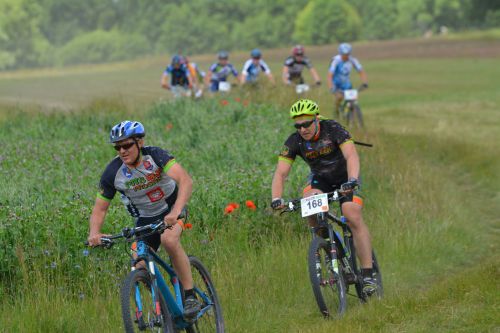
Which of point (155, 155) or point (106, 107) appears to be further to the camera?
point (106, 107)

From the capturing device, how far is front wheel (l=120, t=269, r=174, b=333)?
6836 mm

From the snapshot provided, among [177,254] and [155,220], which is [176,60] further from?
[177,254]

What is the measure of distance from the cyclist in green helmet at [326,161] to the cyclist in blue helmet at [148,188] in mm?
1527

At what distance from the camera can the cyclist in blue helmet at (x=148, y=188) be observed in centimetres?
734

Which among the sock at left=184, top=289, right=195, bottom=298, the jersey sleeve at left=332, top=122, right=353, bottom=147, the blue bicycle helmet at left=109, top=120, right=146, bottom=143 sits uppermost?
the blue bicycle helmet at left=109, top=120, right=146, bottom=143

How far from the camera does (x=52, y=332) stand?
325 inches

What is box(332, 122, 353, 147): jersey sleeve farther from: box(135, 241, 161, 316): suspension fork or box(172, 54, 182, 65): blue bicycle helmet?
box(172, 54, 182, 65): blue bicycle helmet

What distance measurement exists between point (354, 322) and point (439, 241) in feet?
14.3

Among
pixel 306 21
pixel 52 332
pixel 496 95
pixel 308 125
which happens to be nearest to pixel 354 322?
pixel 308 125


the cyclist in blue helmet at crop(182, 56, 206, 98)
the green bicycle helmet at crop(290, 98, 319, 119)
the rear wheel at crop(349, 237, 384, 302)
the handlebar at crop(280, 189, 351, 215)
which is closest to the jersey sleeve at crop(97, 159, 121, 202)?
the handlebar at crop(280, 189, 351, 215)

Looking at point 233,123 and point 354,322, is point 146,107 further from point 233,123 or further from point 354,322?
point 354,322

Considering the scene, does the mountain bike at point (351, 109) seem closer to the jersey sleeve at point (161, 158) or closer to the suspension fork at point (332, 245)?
the suspension fork at point (332, 245)

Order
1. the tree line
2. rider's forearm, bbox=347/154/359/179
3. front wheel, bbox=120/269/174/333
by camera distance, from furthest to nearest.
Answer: the tree line
rider's forearm, bbox=347/154/359/179
front wheel, bbox=120/269/174/333

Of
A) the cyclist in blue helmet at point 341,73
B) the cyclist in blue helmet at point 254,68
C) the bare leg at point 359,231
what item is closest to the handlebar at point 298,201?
the bare leg at point 359,231
